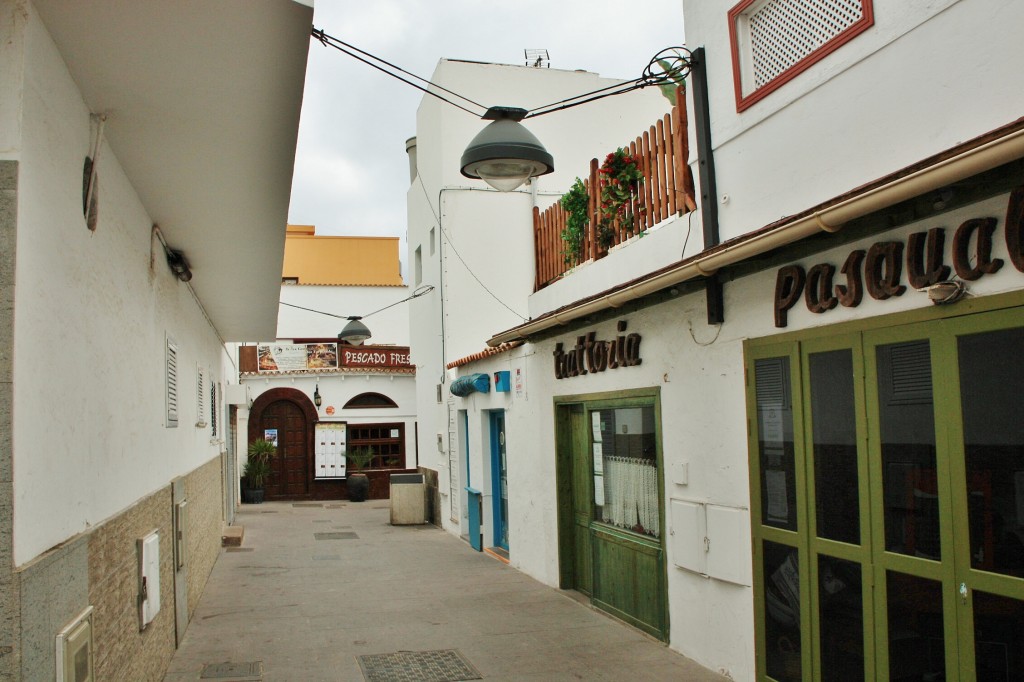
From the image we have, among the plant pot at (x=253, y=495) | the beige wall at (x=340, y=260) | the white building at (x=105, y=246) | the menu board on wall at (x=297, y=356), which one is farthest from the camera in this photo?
the beige wall at (x=340, y=260)

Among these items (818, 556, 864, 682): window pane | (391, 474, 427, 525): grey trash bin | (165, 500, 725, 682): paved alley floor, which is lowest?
(165, 500, 725, 682): paved alley floor

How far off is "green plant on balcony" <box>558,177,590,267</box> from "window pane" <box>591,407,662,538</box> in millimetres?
2142

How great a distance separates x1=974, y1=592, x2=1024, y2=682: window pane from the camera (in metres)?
3.98

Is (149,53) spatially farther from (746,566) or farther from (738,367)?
(746,566)

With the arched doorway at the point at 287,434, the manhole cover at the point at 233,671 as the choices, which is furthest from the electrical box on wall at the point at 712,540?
the arched doorway at the point at 287,434

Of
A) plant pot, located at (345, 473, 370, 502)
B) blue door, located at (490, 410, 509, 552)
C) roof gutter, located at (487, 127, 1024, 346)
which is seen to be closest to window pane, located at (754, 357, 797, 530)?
roof gutter, located at (487, 127, 1024, 346)

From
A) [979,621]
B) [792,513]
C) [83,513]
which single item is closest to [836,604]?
[792,513]

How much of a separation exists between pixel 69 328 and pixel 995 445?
4305 millimetres

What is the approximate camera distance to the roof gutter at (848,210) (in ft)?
11.8

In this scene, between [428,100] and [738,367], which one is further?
[428,100]

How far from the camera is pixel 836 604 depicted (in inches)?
209

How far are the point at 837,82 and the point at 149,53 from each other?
153 inches

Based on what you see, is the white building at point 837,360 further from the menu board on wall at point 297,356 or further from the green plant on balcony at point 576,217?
the menu board on wall at point 297,356

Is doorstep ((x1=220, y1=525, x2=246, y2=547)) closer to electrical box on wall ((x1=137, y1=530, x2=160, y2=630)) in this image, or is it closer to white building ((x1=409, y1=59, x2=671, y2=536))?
white building ((x1=409, y1=59, x2=671, y2=536))
